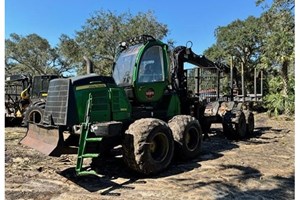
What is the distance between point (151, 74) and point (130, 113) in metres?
1.06

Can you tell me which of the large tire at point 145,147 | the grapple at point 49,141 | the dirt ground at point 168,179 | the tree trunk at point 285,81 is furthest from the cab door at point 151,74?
the tree trunk at point 285,81

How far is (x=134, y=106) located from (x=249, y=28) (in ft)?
84.3

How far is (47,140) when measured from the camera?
5.67m

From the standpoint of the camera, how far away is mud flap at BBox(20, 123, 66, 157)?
213 inches

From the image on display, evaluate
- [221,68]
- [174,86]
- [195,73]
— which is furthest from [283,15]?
[174,86]

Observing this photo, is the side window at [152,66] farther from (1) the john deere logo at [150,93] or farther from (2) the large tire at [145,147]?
(2) the large tire at [145,147]

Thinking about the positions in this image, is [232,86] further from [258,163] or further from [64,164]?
[64,164]

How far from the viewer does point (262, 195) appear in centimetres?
479

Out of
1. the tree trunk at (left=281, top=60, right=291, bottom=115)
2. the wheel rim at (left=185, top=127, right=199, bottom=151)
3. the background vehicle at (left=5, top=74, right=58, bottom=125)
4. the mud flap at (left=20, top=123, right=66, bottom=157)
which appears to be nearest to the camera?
the mud flap at (left=20, top=123, right=66, bottom=157)

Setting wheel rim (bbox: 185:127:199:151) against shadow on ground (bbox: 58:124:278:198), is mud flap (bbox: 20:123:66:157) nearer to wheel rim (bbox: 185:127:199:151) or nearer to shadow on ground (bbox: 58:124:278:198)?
shadow on ground (bbox: 58:124:278:198)

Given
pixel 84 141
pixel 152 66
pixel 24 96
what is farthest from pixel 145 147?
pixel 24 96

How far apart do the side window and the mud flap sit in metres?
2.16

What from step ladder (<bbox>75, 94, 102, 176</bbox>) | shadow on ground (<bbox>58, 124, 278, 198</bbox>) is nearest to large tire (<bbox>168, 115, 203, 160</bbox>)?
shadow on ground (<bbox>58, 124, 278, 198</bbox>)

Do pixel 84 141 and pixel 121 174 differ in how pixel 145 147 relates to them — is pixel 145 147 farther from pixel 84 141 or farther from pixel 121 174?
pixel 84 141
